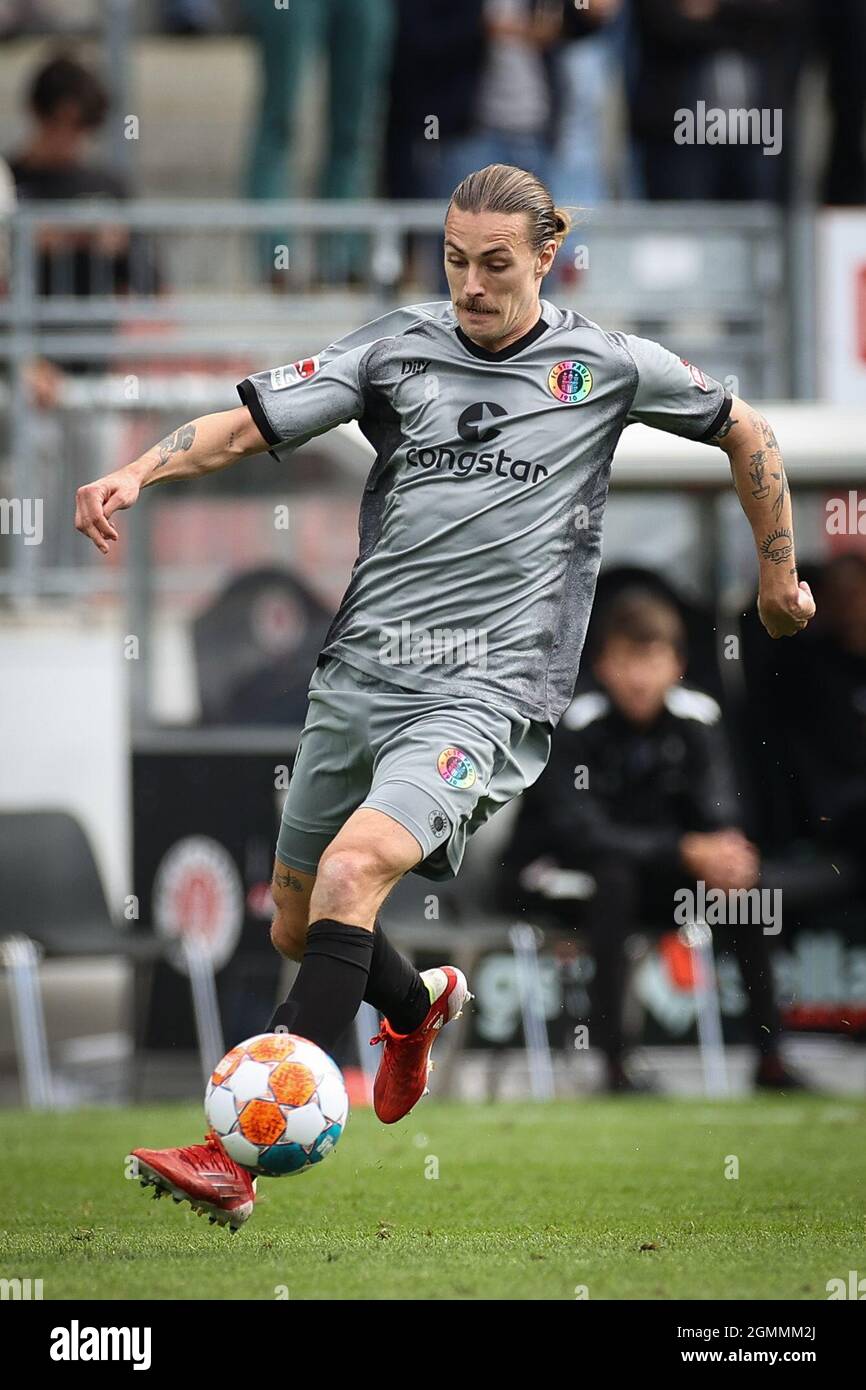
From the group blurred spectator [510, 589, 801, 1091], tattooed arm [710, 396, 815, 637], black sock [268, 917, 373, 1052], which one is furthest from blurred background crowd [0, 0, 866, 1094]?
black sock [268, 917, 373, 1052]

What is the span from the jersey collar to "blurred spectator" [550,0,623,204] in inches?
282

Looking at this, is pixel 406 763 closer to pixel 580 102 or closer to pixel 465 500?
pixel 465 500

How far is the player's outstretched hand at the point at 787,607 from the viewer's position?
19.9 feet

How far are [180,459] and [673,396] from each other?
1285mm

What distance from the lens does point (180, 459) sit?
562 cm

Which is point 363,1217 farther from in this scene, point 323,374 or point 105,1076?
point 105,1076

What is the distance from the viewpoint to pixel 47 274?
39.4 ft

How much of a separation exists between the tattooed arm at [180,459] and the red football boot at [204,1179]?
4.54ft

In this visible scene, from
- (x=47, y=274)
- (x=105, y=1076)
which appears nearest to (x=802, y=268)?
(x=47, y=274)

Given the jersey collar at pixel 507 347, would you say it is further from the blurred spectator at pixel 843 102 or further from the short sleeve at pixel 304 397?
the blurred spectator at pixel 843 102

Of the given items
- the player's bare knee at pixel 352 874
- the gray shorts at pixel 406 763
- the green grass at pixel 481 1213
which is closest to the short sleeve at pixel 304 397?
the gray shorts at pixel 406 763

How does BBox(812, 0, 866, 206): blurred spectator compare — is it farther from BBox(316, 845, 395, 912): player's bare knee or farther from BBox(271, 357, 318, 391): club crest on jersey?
BBox(316, 845, 395, 912): player's bare knee

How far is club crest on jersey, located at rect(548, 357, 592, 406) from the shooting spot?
5.81 meters
